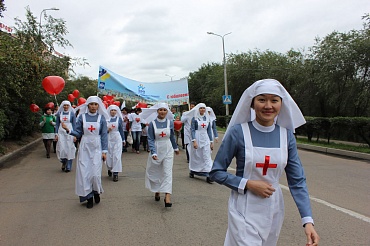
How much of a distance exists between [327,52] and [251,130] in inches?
773

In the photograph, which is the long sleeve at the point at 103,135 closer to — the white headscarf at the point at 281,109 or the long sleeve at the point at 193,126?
the long sleeve at the point at 193,126

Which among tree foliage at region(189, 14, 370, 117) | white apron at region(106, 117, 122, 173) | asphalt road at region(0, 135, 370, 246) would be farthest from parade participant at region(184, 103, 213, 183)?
tree foliage at region(189, 14, 370, 117)

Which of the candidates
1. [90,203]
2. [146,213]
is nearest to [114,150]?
[90,203]

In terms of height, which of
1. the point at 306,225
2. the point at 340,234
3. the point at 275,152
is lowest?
the point at 340,234

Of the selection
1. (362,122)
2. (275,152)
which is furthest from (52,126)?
(362,122)

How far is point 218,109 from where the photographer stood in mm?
44438

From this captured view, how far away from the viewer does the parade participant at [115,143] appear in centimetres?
839

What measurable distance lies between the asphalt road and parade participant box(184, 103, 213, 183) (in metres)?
0.32

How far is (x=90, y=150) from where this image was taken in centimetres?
620

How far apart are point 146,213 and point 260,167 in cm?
352

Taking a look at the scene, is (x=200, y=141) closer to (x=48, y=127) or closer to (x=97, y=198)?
(x=97, y=198)

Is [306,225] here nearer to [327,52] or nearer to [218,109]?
[327,52]

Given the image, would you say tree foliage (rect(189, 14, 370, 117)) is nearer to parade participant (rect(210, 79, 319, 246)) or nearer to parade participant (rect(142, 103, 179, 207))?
parade participant (rect(142, 103, 179, 207))

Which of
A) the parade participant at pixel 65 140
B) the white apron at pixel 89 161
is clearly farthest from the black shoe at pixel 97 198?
the parade participant at pixel 65 140
